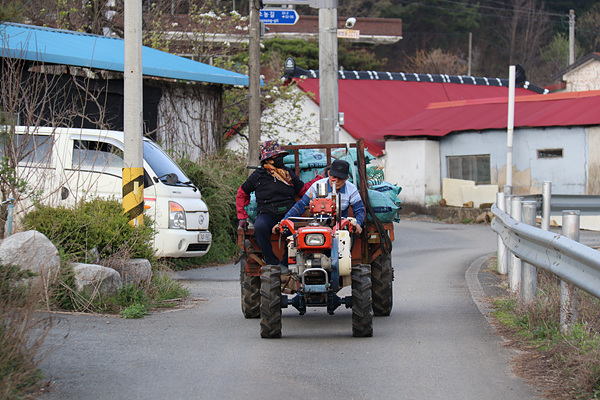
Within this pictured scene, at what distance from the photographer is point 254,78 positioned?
757 inches

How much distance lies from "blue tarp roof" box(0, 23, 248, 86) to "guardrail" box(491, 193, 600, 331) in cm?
1042

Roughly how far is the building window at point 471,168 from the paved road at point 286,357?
2114cm

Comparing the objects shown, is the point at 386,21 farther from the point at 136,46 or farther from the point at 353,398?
the point at 353,398

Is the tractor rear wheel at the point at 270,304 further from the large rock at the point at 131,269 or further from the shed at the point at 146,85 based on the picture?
the shed at the point at 146,85

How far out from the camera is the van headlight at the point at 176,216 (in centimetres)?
1398

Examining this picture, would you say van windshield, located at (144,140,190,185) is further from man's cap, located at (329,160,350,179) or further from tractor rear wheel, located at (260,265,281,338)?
tractor rear wheel, located at (260,265,281,338)

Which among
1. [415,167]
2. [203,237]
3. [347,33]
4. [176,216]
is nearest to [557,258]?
[176,216]

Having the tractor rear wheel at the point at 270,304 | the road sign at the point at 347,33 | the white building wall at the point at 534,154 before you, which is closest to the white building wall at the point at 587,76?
the white building wall at the point at 534,154

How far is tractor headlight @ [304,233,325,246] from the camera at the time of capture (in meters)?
8.23

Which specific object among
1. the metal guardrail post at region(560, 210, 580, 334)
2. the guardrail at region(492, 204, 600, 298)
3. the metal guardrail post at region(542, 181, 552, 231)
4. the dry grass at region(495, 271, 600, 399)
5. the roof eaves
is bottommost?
the dry grass at region(495, 271, 600, 399)

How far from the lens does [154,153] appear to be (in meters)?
14.5

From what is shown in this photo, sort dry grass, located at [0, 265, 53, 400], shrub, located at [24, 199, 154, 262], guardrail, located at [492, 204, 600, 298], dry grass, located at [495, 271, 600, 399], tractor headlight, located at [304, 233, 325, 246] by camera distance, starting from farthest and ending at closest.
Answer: shrub, located at [24, 199, 154, 262] → tractor headlight, located at [304, 233, 325, 246] → guardrail, located at [492, 204, 600, 298] → dry grass, located at [495, 271, 600, 399] → dry grass, located at [0, 265, 53, 400]

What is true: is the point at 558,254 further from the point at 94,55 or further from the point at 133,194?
the point at 94,55

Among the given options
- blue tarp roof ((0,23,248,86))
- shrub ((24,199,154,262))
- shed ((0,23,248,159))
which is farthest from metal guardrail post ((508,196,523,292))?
blue tarp roof ((0,23,248,86))
